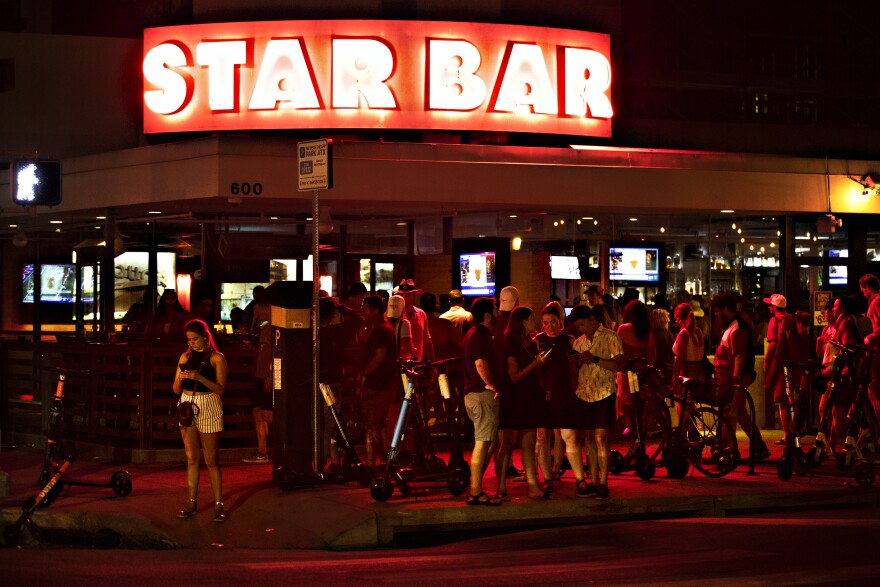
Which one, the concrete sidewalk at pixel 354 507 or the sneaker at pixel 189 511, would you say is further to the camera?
the sneaker at pixel 189 511

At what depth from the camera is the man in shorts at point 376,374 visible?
13.4 metres

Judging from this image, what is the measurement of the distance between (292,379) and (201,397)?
168cm

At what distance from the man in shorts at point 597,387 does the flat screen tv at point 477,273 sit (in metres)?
9.11

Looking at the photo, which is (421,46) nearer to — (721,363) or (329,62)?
(329,62)

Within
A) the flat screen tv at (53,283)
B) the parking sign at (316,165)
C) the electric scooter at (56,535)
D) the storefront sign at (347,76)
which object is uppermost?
the storefront sign at (347,76)

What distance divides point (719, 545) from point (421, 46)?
1160 cm

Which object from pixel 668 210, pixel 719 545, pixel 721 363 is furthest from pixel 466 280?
pixel 719 545

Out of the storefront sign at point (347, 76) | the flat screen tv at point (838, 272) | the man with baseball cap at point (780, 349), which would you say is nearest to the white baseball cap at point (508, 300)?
the man with baseball cap at point (780, 349)

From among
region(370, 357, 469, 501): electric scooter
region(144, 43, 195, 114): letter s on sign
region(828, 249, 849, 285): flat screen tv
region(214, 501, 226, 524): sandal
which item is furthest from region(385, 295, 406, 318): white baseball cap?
Answer: region(828, 249, 849, 285): flat screen tv

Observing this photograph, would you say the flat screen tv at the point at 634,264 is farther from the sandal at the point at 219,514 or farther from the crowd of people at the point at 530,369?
the sandal at the point at 219,514

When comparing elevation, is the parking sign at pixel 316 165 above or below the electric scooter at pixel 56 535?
above

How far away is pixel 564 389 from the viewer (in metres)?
12.7

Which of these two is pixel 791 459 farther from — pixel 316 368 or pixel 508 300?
pixel 316 368

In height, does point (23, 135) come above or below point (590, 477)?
above
